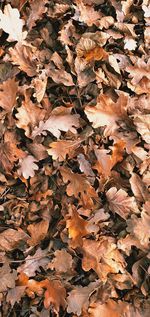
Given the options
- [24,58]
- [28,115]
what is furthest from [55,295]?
[24,58]

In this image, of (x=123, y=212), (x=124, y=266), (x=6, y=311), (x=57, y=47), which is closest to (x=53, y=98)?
(x=57, y=47)

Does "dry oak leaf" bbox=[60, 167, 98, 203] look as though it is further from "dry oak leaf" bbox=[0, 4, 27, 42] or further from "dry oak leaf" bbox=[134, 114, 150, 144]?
"dry oak leaf" bbox=[0, 4, 27, 42]

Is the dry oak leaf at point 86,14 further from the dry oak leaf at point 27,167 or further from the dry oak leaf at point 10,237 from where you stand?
the dry oak leaf at point 10,237

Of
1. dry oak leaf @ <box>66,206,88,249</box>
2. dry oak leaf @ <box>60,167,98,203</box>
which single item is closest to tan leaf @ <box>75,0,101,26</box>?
dry oak leaf @ <box>60,167,98,203</box>

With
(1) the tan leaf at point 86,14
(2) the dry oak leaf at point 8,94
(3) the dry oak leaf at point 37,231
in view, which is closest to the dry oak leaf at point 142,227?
(3) the dry oak leaf at point 37,231

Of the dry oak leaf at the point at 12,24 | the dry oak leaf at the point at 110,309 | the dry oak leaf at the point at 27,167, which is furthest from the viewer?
the dry oak leaf at the point at 12,24

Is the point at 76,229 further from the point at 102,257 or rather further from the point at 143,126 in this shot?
the point at 143,126
